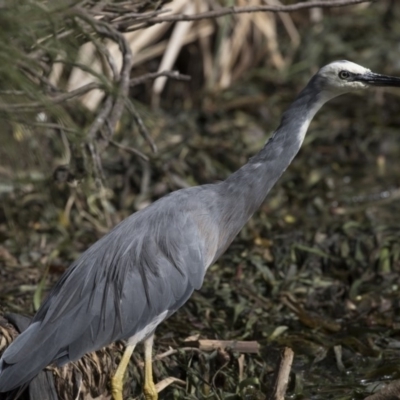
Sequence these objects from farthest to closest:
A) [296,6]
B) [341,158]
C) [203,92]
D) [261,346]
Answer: [203,92]
[341,158]
[261,346]
[296,6]

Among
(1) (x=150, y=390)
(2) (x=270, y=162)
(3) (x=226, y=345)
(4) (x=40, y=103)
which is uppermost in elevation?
(4) (x=40, y=103)

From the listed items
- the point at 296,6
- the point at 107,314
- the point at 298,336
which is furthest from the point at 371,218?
the point at 107,314

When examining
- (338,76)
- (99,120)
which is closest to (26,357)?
(99,120)

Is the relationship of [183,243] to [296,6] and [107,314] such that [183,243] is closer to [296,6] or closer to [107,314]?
[107,314]

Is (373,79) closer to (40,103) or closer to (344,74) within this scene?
(344,74)

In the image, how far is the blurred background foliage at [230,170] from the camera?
14.0ft

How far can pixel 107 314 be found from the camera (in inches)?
159

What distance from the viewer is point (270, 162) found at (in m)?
4.36

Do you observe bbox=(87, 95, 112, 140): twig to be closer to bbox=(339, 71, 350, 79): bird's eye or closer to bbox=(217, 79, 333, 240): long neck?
bbox=(217, 79, 333, 240): long neck

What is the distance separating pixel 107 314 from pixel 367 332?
1.58 m

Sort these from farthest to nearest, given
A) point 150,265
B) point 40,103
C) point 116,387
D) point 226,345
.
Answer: point 226,345, point 150,265, point 116,387, point 40,103

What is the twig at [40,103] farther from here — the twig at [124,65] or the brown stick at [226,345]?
the brown stick at [226,345]

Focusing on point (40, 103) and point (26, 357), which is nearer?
point (40, 103)

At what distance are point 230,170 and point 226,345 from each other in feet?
8.06
